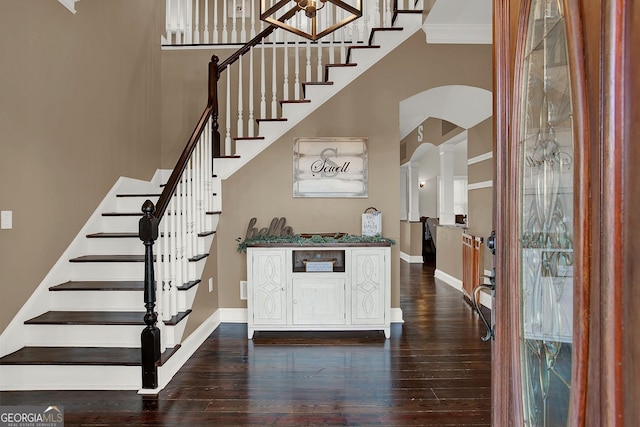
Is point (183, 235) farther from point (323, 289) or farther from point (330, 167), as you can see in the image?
point (330, 167)

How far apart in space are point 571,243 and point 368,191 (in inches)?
125

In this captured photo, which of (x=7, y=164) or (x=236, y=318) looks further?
(x=236, y=318)

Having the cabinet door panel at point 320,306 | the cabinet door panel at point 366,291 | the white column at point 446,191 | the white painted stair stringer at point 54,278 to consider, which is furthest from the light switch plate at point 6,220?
the white column at point 446,191

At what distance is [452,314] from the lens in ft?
13.7

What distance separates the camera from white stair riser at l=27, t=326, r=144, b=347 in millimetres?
2652

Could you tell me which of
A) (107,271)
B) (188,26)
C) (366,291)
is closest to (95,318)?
(107,271)

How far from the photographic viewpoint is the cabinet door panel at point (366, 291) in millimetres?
3494

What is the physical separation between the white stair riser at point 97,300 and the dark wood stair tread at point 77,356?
0.36 metres

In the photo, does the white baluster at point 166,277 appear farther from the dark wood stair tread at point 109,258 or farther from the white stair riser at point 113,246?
the white stair riser at point 113,246

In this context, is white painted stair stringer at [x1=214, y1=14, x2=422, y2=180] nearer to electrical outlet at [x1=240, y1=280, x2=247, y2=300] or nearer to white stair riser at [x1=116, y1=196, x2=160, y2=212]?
white stair riser at [x1=116, y1=196, x2=160, y2=212]

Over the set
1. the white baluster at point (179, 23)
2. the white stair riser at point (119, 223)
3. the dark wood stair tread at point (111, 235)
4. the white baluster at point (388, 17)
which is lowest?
the dark wood stair tread at point (111, 235)

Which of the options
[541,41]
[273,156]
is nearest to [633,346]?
[541,41]

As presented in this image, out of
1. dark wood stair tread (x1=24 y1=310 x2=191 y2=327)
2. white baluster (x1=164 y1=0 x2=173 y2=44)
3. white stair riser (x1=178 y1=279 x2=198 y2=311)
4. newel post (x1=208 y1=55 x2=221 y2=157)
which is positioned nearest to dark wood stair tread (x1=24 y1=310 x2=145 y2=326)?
dark wood stair tread (x1=24 y1=310 x2=191 y2=327)

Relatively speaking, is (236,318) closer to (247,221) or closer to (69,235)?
(247,221)
